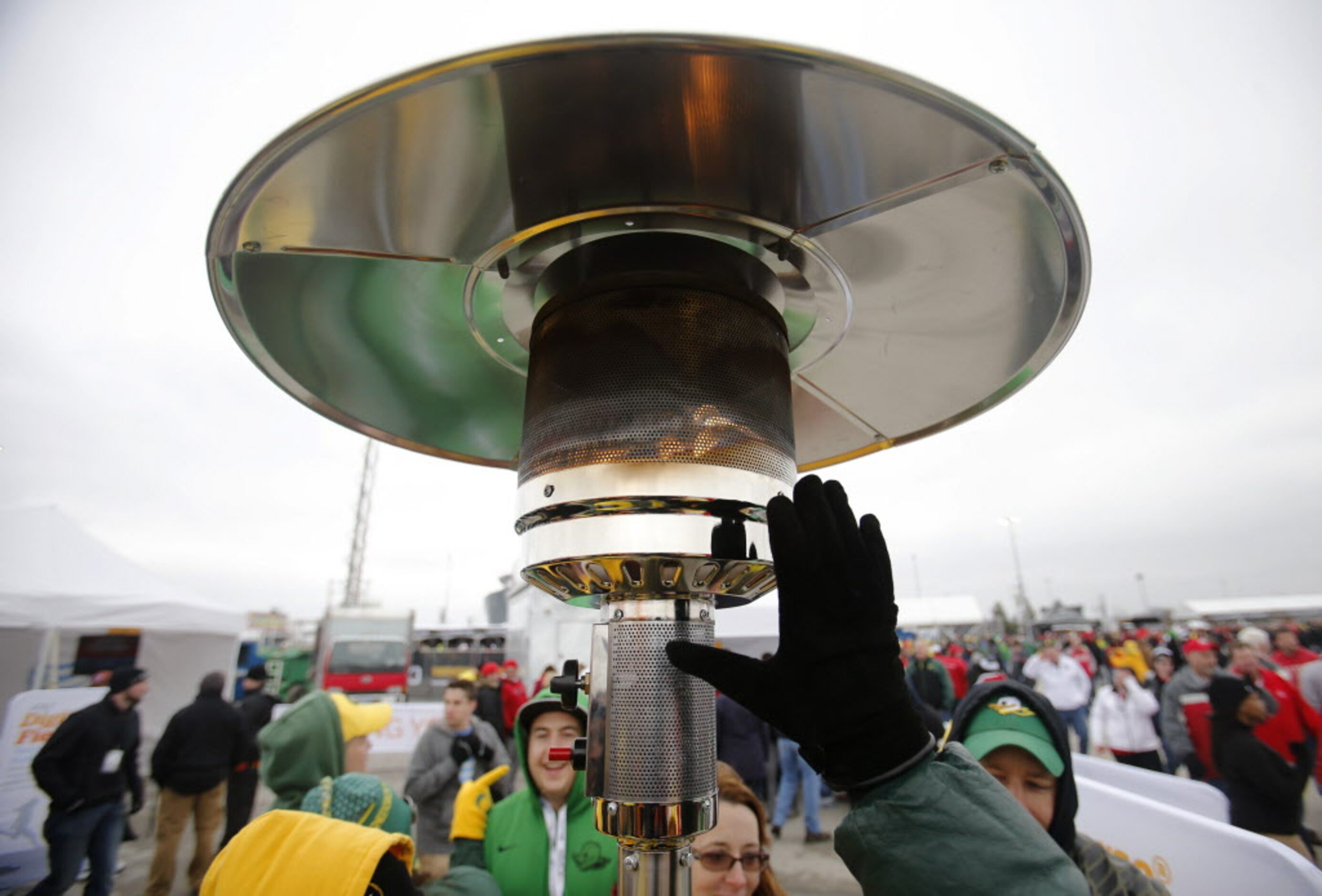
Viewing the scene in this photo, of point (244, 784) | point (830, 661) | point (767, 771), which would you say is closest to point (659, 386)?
point (830, 661)

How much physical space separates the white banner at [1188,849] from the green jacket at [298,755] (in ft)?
12.9

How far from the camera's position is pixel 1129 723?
7.74 meters

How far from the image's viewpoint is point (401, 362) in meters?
1.44

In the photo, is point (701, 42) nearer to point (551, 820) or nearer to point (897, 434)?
point (897, 434)

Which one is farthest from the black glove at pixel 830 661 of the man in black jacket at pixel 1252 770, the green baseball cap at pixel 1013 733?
the man in black jacket at pixel 1252 770

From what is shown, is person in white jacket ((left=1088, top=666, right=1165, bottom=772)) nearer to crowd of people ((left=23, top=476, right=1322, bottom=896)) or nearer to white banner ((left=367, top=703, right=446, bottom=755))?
crowd of people ((left=23, top=476, right=1322, bottom=896))

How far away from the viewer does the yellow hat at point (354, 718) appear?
4.01 meters

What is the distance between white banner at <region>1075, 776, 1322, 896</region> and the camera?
8.12ft

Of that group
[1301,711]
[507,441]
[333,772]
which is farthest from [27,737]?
[1301,711]

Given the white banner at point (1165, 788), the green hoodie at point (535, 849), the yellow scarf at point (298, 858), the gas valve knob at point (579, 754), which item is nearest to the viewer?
the gas valve knob at point (579, 754)

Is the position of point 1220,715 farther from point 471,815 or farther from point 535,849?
point 471,815

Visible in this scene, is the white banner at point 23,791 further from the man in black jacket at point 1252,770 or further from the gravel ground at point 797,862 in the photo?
the man in black jacket at point 1252,770

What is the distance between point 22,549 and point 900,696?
32.9 ft

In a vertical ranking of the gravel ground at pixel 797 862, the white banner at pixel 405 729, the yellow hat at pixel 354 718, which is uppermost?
the yellow hat at pixel 354 718
